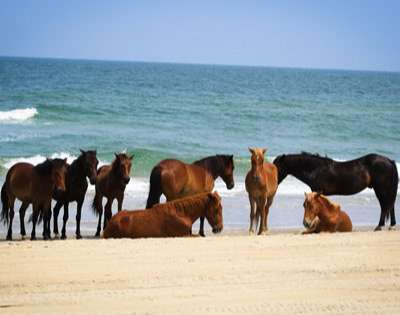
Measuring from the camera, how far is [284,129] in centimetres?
3594

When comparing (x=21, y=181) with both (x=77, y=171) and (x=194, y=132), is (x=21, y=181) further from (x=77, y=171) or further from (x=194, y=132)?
(x=194, y=132)

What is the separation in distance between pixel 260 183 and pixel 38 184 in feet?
10.2

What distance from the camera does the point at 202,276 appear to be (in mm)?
8070

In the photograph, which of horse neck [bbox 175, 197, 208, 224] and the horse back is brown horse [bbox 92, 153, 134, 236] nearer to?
the horse back

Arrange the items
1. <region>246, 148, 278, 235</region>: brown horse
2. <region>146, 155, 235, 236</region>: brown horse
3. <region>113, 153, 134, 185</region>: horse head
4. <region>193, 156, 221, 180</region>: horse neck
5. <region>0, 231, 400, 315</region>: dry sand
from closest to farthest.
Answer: <region>0, 231, 400, 315</region>: dry sand
<region>246, 148, 278, 235</region>: brown horse
<region>113, 153, 134, 185</region>: horse head
<region>146, 155, 235, 236</region>: brown horse
<region>193, 156, 221, 180</region>: horse neck

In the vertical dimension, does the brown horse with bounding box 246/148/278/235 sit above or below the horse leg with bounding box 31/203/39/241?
above

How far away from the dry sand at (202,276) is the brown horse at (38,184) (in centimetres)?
158

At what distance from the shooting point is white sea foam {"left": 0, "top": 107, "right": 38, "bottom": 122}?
3519 cm

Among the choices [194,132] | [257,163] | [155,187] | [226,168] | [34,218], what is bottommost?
[194,132]

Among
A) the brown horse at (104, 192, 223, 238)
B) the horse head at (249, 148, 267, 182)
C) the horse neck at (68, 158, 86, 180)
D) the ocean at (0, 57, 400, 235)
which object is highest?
the horse head at (249, 148, 267, 182)

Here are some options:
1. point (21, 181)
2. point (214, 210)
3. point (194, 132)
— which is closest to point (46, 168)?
point (21, 181)

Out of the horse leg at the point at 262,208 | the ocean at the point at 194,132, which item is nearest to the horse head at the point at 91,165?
the ocean at the point at 194,132

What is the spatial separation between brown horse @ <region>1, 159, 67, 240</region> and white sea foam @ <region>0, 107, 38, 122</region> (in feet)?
75.5

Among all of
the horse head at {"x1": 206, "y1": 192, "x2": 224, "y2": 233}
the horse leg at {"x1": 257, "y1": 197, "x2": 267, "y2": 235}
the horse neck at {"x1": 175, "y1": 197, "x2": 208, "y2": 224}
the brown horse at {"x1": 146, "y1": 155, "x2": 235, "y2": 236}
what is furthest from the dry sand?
the brown horse at {"x1": 146, "y1": 155, "x2": 235, "y2": 236}
